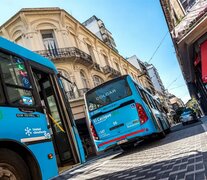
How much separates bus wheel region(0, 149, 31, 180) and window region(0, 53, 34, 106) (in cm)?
91

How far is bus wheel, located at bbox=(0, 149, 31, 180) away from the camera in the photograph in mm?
3695

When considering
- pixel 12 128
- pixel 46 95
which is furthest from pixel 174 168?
pixel 46 95

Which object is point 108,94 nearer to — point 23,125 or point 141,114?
point 141,114

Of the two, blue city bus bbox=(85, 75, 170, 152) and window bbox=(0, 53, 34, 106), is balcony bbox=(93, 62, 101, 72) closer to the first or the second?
blue city bus bbox=(85, 75, 170, 152)

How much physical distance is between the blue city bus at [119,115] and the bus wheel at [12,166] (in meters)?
6.72

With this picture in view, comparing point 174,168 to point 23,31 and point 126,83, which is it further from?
point 23,31

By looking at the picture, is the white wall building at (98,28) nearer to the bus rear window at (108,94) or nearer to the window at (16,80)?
the bus rear window at (108,94)

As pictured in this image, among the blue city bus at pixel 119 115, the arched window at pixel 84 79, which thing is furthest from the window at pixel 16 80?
the arched window at pixel 84 79

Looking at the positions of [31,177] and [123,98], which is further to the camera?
[123,98]

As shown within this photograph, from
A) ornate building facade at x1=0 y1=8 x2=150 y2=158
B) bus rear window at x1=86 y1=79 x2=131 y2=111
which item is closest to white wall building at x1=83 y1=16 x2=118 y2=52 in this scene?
ornate building facade at x1=0 y1=8 x2=150 y2=158

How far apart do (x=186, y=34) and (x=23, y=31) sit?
18.4 m

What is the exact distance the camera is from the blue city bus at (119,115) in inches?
411

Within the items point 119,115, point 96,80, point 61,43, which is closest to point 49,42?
point 61,43

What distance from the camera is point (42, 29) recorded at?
25266mm
